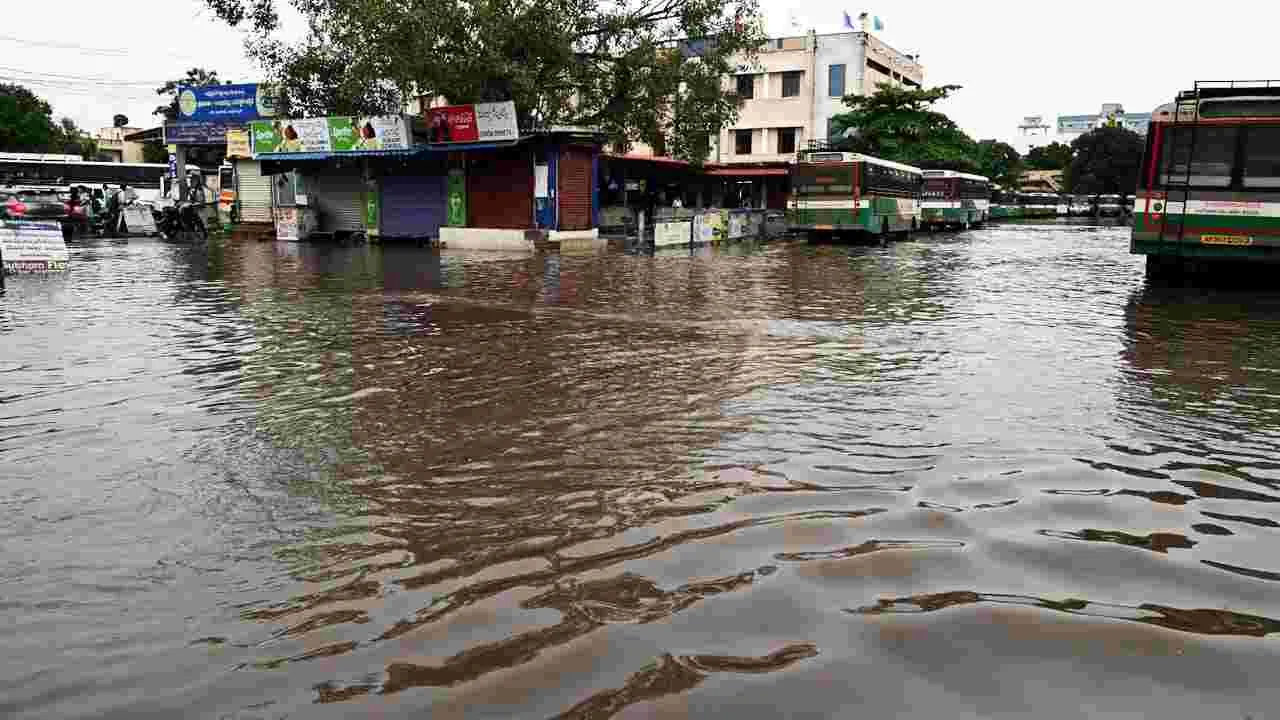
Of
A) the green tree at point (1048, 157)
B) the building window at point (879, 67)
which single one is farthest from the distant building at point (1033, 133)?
the building window at point (879, 67)

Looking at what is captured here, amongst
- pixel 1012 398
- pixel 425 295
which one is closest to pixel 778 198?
pixel 425 295

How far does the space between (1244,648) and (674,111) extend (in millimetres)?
29286

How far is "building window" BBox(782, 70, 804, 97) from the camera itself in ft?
176

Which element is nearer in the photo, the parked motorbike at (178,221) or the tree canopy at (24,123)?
the parked motorbike at (178,221)

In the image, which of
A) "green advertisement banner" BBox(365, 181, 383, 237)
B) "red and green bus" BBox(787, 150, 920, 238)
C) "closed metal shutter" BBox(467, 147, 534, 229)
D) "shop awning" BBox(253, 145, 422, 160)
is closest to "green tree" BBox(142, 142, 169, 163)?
"shop awning" BBox(253, 145, 422, 160)

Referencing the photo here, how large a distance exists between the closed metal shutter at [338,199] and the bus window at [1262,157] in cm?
2727

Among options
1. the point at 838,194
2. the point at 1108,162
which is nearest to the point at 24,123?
the point at 838,194

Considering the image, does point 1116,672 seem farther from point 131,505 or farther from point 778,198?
point 778,198

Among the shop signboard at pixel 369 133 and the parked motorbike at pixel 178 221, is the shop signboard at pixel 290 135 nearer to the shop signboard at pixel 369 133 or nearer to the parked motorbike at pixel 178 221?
the shop signboard at pixel 369 133

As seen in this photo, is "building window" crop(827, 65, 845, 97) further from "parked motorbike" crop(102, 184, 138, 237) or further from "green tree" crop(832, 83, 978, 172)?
"parked motorbike" crop(102, 184, 138, 237)

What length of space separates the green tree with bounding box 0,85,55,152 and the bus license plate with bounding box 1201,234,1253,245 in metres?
68.2

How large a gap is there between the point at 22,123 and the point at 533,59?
168 ft

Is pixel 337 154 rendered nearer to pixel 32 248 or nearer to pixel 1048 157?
pixel 32 248

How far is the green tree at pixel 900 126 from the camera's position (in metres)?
48.8
